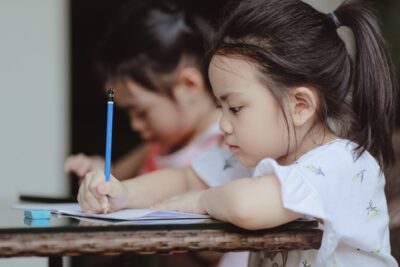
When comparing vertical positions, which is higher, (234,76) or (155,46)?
(155,46)

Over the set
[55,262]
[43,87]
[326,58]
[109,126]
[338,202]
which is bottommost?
[55,262]

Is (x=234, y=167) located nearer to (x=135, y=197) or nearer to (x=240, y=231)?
(x=135, y=197)

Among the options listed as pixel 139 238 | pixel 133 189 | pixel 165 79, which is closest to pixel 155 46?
pixel 165 79

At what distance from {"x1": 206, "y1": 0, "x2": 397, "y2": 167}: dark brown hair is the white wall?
1773 millimetres

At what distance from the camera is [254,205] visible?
124 centimetres

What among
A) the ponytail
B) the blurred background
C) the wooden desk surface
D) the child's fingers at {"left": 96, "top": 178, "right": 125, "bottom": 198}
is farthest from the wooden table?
the blurred background

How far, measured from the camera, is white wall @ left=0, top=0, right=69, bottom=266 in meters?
3.23

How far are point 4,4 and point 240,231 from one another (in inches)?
87.8

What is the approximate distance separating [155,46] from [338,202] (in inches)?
53.8

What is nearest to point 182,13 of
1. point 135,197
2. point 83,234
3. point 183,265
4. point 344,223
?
point 183,265

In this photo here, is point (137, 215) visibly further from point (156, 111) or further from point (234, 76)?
point (156, 111)

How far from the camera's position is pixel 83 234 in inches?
45.3

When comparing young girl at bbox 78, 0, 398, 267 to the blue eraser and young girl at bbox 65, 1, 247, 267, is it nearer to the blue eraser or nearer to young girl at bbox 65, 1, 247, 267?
the blue eraser

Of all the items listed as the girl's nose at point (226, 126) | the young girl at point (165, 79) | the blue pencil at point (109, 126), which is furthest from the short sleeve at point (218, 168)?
the young girl at point (165, 79)
